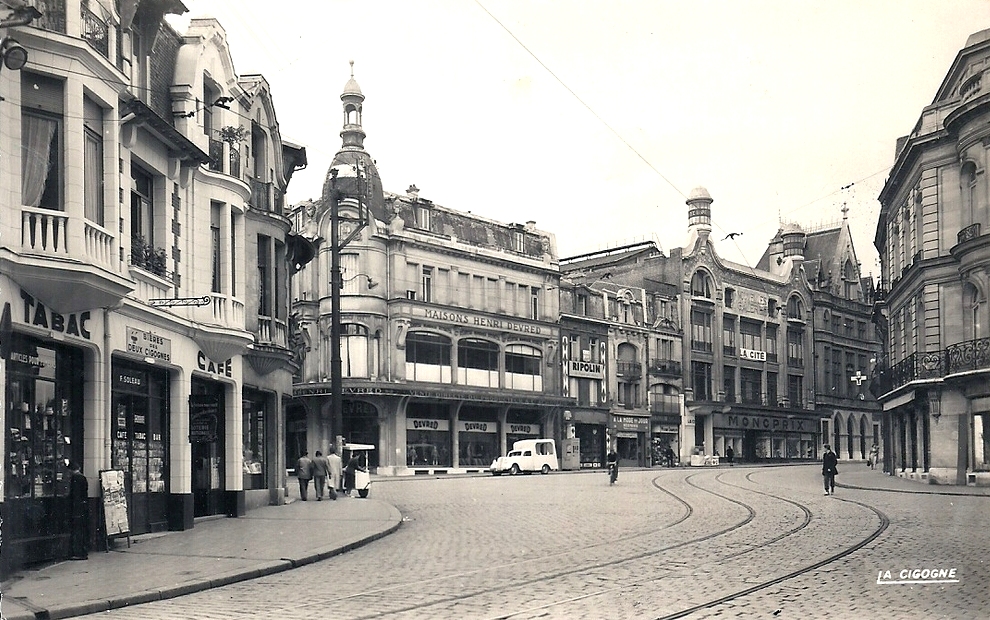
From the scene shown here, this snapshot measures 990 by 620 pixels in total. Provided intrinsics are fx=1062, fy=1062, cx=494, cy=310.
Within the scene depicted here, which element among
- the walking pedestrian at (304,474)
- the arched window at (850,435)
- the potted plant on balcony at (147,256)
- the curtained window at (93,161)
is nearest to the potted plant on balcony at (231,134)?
the potted plant on balcony at (147,256)

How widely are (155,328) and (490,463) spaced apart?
44.4m

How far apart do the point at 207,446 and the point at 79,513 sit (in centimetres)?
833

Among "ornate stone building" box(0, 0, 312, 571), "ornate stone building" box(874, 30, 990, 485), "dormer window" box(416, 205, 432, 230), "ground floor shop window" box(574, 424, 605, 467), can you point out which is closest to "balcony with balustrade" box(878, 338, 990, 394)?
"ornate stone building" box(874, 30, 990, 485)

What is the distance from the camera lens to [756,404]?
8462 centimetres

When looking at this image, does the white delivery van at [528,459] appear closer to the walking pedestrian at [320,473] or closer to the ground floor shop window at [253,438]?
the walking pedestrian at [320,473]

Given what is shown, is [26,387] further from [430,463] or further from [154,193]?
[430,463]

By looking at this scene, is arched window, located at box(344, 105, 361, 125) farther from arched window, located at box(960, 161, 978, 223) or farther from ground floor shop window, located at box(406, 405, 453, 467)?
arched window, located at box(960, 161, 978, 223)

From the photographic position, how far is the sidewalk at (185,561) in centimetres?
1199

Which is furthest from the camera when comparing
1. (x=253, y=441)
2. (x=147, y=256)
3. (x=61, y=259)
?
(x=253, y=441)

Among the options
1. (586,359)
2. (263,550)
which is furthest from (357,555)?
(586,359)

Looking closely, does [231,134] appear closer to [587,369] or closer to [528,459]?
[528,459]

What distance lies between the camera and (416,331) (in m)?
58.5

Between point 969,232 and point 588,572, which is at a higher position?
point 969,232

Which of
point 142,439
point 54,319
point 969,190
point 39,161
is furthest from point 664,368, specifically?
point 39,161
